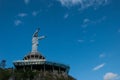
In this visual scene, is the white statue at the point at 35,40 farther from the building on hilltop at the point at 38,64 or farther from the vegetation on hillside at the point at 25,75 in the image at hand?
the vegetation on hillside at the point at 25,75

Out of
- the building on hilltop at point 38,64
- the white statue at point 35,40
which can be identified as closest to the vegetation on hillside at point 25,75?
the building on hilltop at point 38,64

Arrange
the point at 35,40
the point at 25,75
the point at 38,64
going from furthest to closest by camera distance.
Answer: the point at 35,40
the point at 38,64
the point at 25,75

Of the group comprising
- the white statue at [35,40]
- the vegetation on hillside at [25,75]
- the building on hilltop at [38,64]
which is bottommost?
the vegetation on hillside at [25,75]

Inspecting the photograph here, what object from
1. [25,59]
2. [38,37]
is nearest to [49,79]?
[25,59]

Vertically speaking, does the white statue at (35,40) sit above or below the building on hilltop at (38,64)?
above

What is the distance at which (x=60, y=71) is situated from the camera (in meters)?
110

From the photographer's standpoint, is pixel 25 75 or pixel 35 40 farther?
pixel 35 40

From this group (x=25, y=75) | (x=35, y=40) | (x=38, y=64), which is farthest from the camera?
(x=35, y=40)

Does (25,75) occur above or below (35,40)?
below

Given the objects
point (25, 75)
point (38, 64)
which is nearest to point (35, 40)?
point (38, 64)

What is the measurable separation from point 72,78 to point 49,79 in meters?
14.1

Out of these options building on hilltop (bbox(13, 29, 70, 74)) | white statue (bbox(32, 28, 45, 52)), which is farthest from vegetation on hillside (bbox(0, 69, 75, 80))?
white statue (bbox(32, 28, 45, 52))

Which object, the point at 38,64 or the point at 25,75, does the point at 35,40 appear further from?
the point at 25,75

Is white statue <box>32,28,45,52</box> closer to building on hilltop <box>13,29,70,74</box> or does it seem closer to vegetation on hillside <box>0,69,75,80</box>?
building on hilltop <box>13,29,70,74</box>
